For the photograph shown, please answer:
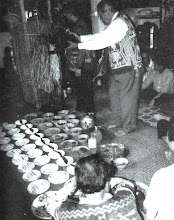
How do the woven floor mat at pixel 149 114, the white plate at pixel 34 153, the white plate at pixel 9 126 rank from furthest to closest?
the woven floor mat at pixel 149 114 < the white plate at pixel 9 126 < the white plate at pixel 34 153

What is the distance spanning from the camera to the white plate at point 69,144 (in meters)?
3.95

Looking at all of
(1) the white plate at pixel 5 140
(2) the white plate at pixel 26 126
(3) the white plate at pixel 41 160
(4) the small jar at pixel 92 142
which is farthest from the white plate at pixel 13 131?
(4) the small jar at pixel 92 142

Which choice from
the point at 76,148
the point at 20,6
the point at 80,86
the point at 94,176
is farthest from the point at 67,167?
the point at 20,6

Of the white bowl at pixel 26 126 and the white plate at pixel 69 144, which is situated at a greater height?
the white bowl at pixel 26 126

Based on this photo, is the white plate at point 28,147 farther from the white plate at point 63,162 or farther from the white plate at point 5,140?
the white plate at point 63,162

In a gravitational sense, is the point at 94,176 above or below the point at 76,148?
above

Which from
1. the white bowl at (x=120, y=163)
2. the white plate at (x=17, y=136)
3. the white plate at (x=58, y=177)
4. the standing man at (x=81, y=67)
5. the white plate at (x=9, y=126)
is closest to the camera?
the white plate at (x=58, y=177)

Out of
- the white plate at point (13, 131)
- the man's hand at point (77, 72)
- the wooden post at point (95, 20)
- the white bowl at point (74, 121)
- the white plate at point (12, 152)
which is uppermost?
A: the wooden post at point (95, 20)

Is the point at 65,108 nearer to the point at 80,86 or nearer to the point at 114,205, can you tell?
the point at 80,86

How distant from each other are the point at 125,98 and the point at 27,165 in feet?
6.82

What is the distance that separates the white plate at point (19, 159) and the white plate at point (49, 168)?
360 millimetres

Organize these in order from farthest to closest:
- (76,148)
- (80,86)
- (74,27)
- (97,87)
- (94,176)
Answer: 1. (97,87)
2. (80,86)
3. (74,27)
4. (76,148)
5. (94,176)

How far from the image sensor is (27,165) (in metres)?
3.46

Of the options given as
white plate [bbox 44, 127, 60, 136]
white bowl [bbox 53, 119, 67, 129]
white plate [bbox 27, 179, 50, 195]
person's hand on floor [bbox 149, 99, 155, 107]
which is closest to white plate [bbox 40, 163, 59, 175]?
white plate [bbox 27, 179, 50, 195]
